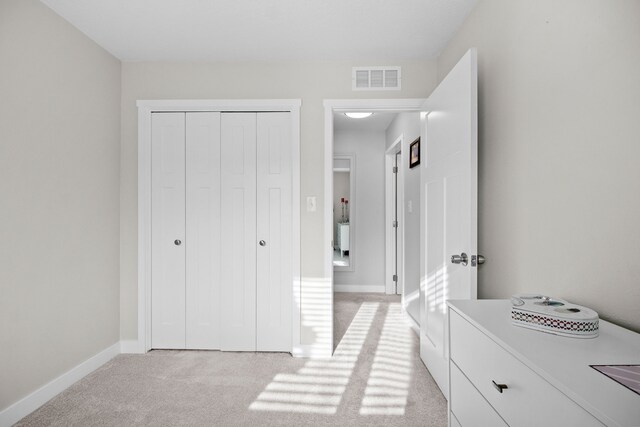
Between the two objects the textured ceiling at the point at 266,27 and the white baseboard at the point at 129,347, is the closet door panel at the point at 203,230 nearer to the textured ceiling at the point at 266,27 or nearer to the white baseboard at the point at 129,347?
the white baseboard at the point at 129,347

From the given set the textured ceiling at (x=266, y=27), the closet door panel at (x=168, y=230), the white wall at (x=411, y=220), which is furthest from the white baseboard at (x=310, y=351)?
the textured ceiling at (x=266, y=27)

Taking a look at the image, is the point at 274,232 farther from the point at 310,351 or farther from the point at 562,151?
the point at 562,151

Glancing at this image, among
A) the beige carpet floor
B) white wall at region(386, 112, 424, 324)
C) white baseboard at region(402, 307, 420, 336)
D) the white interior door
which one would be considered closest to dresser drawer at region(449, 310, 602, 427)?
the white interior door

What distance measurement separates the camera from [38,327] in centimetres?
198

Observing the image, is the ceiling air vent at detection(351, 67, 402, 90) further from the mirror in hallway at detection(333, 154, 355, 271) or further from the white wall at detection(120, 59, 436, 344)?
the mirror in hallway at detection(333, 154, 355, 271)

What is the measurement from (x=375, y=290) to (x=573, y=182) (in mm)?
3910

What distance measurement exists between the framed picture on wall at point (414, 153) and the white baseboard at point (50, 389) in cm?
317

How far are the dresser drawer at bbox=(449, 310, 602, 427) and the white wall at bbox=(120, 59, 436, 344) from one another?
61.9 inches

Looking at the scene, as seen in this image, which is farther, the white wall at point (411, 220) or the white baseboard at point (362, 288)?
the white baseboard at point (362, 288)

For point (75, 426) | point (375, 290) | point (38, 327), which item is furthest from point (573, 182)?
point (375, 290)

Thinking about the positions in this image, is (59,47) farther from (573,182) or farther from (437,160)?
(573,182)

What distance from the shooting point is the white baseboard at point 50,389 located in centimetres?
181

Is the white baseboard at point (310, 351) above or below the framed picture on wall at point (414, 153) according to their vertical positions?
below

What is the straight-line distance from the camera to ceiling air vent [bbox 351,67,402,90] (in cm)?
272
